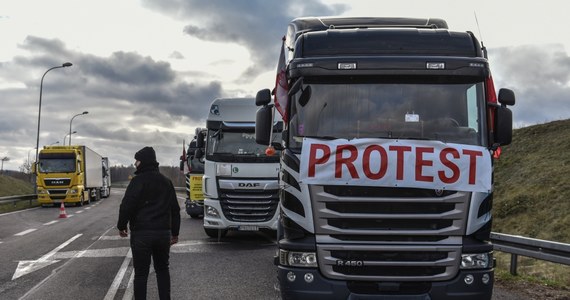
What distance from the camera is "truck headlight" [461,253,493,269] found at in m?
5.50

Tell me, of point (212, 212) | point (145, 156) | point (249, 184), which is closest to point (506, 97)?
point (145, 156)

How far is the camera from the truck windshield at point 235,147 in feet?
41.6

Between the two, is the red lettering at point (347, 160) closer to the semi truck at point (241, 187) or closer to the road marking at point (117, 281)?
the road marking at point (117, 281)

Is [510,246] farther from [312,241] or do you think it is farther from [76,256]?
[76,256]

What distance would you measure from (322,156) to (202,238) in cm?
966

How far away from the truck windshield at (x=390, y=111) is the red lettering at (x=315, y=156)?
8.1 inches

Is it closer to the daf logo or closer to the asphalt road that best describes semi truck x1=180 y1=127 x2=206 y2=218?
the asphalt road

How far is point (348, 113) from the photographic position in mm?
5953

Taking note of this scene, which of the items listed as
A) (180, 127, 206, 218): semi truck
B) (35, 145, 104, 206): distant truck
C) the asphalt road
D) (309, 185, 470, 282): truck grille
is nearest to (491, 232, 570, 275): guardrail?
the asphalt road

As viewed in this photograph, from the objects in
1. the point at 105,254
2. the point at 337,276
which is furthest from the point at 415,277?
the point at 105,254

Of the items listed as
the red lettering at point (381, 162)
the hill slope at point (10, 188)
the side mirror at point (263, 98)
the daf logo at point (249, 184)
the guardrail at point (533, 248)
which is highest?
the side mirror at point (263, 98)

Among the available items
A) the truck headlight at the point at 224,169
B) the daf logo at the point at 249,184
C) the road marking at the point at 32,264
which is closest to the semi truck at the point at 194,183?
the truck headlight at the point at 224,169

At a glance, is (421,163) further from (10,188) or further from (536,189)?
(10,188)

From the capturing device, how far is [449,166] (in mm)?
5543
